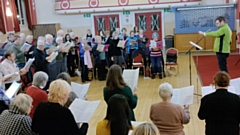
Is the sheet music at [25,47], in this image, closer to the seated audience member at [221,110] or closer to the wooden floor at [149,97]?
the wooden floor at [149,97]

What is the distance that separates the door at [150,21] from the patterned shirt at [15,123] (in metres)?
11.9

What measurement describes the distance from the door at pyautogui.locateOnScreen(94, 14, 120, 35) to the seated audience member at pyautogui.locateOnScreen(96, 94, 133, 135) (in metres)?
12.3

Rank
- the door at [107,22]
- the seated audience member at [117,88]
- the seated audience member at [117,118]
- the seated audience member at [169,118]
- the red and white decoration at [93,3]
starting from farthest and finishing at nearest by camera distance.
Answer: the door at [107,22] → the red and white decoration at [93,3] → the seated audience member at [117,88] → the seated audience member at [169,118] → the seated audience member at [117,118]

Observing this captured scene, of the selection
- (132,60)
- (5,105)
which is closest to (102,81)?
(132,60)

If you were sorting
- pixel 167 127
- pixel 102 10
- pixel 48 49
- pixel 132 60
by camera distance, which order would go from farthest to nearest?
pixel 102 10, pixel 132 60, pixel 48 49, pixel 167 127

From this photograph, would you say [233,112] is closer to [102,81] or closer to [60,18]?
[102,81]

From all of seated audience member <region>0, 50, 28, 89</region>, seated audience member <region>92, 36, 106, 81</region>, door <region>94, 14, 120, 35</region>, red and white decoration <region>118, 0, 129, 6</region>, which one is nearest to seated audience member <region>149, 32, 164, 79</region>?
seated audience member <region>92, 36, 106, 81</region>

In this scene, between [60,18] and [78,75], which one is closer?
[78,75]

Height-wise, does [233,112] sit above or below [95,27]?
below

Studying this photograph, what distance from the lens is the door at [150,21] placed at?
14.0 meters

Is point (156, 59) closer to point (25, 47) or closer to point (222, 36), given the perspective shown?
point (222, 36)

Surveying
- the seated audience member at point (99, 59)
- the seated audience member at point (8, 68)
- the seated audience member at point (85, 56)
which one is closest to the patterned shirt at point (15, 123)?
the seated audience member at point (8, 68)

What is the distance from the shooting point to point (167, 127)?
275cm

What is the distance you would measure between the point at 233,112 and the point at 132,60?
567cm
